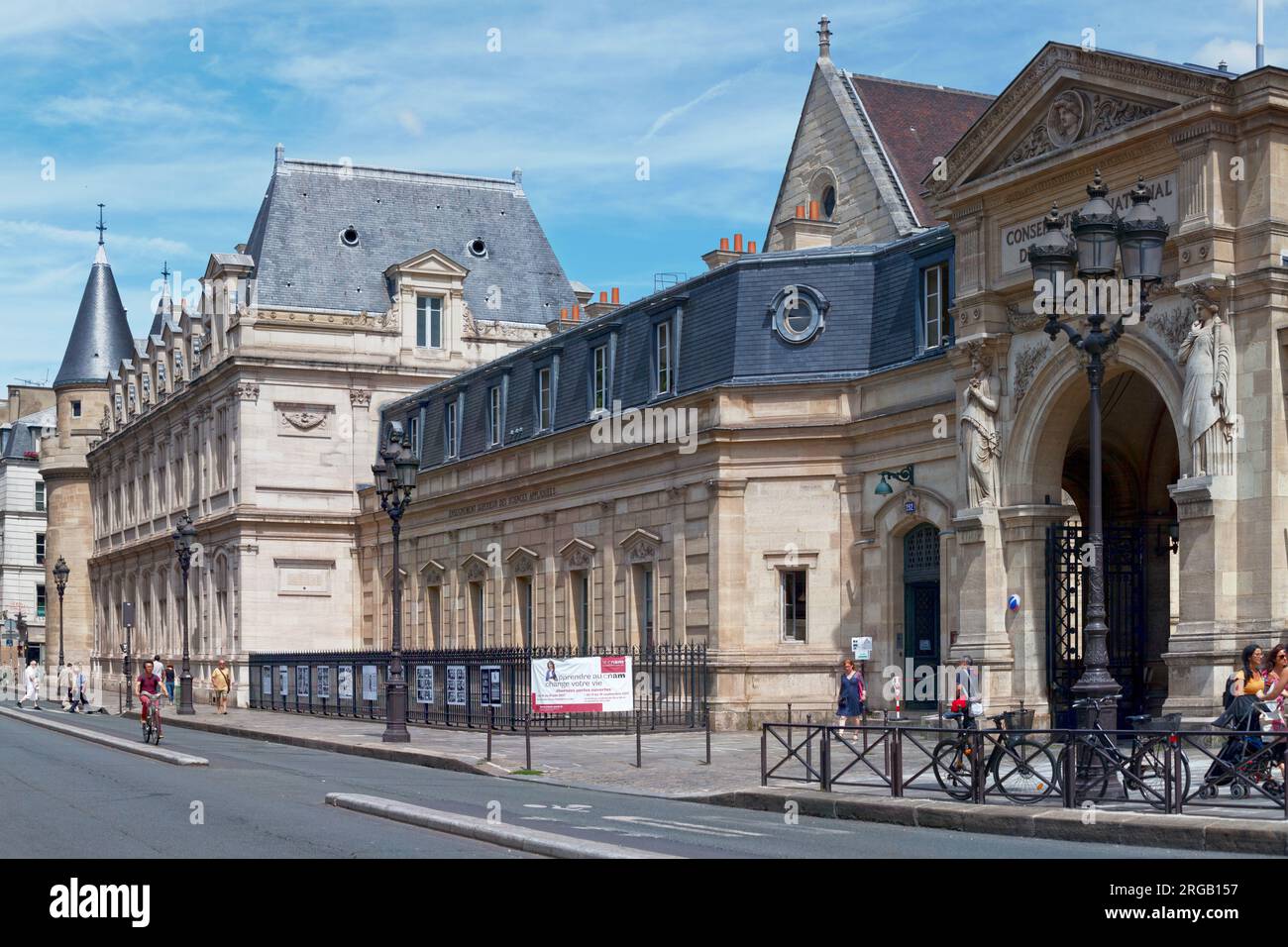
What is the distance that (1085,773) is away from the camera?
17.3m

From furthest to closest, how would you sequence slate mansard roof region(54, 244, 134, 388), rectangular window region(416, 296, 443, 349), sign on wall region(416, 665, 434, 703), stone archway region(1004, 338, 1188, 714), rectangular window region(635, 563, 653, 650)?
slate mansard roof region(54, 244, 134, 388)
rectangular window region(416, 296, 443, 349)
rectangular window region(635, 563, 653, 650)
sign on wall region(416, 665, 434, 703)
stone archway region(1004, 338, 1188, 714)

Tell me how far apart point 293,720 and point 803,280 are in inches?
696

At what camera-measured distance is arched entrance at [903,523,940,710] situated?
3281cm

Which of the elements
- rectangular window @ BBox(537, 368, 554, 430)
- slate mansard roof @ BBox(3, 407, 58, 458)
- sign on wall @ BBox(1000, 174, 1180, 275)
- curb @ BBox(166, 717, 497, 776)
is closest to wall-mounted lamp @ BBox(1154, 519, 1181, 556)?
sign on wall @ BBox(1000, 174, 1180, 275)

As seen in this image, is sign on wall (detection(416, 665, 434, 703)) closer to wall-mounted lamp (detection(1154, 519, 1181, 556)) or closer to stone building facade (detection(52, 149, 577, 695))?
wall-mounted lamp (detection(1154, 519, 1181, 556))

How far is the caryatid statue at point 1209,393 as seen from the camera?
2408cm

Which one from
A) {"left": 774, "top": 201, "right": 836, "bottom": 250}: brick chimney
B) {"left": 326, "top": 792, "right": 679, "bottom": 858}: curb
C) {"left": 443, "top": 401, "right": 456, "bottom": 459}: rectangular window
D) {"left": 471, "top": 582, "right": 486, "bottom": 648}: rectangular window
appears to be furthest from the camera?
{"left": 443, "top": 401, "right": 456, "bottom": 459}: rectangular window

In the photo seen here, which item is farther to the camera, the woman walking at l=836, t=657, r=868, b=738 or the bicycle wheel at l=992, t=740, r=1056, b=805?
the woman walking at l=836, t=657, r=868, b=738

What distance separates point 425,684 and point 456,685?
1.80 metres

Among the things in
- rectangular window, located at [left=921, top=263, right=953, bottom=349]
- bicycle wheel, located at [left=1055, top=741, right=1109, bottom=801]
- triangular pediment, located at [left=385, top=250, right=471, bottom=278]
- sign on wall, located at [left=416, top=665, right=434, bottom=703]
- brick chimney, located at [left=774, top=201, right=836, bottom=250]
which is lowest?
sign on wall, located at [left=416, top=665, right=434, bottom=703]

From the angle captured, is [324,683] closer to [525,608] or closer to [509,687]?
[525,608]

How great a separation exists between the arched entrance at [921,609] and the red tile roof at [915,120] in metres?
17.6

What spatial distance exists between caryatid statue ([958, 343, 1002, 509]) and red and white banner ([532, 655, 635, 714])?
6.43m
